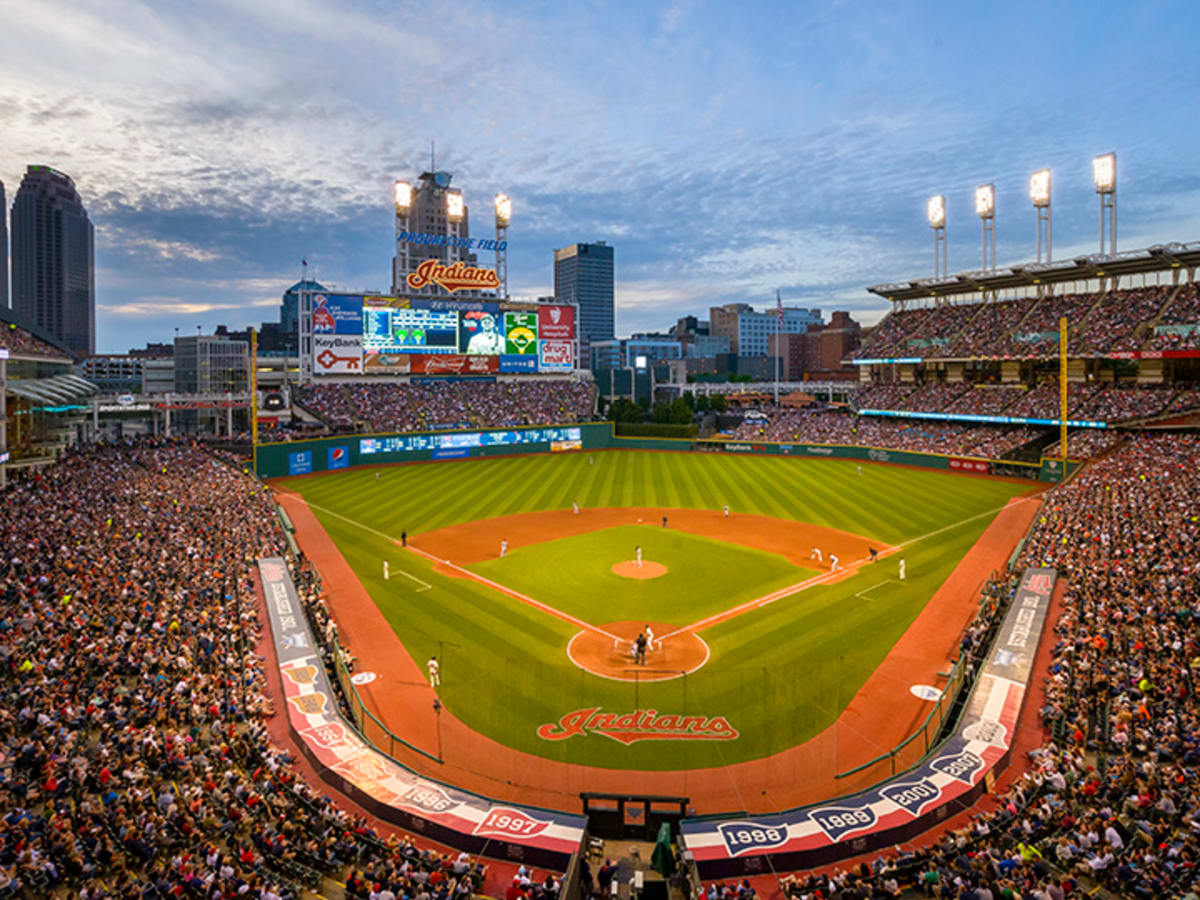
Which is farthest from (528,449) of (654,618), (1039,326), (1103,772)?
(1103,772)

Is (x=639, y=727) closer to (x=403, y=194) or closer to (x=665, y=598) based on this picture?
(x=665, y=598)

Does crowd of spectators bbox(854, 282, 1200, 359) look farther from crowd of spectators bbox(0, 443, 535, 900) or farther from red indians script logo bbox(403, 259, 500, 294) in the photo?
crowd of spectators bbox(0, 443, 535, 900)

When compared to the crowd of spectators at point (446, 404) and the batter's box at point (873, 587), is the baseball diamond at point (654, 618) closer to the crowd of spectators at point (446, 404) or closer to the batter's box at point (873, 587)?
the batter's box at point (873, 587)

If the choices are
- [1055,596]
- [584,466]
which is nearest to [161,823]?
[1055,596]

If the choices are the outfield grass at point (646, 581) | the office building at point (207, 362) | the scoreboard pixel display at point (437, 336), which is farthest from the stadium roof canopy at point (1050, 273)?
the office building at point (207, 362)

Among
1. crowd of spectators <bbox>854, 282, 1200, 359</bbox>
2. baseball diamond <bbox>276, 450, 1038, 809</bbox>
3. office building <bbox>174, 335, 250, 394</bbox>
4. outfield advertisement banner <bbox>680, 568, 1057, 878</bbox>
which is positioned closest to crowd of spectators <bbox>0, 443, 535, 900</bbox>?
baseball diamond <bbox>276, 450, 1038, 809</bbox>

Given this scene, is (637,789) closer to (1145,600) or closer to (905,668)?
(905,668)
